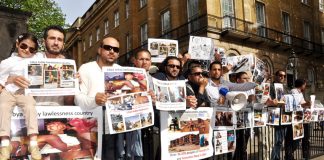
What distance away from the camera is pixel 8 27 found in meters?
8.77

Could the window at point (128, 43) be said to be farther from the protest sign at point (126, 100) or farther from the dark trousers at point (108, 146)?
the protest sign at point (126, 100)

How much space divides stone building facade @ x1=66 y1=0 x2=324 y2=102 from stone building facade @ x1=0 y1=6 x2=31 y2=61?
12767 mm

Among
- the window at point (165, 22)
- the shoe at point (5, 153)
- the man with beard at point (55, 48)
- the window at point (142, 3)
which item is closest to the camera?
Result: the shoe at point (5, 153)

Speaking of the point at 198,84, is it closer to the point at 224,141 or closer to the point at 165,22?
the point at 224,141

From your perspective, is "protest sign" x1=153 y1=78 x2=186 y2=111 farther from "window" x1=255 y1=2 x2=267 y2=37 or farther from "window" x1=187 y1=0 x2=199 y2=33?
"window" x1=255 y1=2 x2=267 y2=37

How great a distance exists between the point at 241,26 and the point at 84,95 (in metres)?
19.3

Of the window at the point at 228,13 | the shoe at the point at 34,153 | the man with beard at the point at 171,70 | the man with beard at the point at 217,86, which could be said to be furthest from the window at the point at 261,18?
the shoe at the point at 34,153

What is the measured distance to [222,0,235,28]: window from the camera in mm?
21098

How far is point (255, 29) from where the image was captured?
2256cm

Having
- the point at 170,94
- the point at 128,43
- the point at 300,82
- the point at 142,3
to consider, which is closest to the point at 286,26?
the point at 142,3

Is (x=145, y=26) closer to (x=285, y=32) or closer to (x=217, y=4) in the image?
(x=217, y=4)

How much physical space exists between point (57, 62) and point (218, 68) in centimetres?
261

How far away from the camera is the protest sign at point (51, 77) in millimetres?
3293

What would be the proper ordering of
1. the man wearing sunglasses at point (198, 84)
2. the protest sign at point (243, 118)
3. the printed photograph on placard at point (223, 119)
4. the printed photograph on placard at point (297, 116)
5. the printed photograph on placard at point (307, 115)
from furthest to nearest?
1. the printed photograph on placard at point (307, 115)
2. the printed photograph on placard at point (297, 116)
3. the protest sign at point (243, 118)
4. the printed photograph on placard at point (223, 119)
5. the man wearing sunglasses at point (198, 84)
